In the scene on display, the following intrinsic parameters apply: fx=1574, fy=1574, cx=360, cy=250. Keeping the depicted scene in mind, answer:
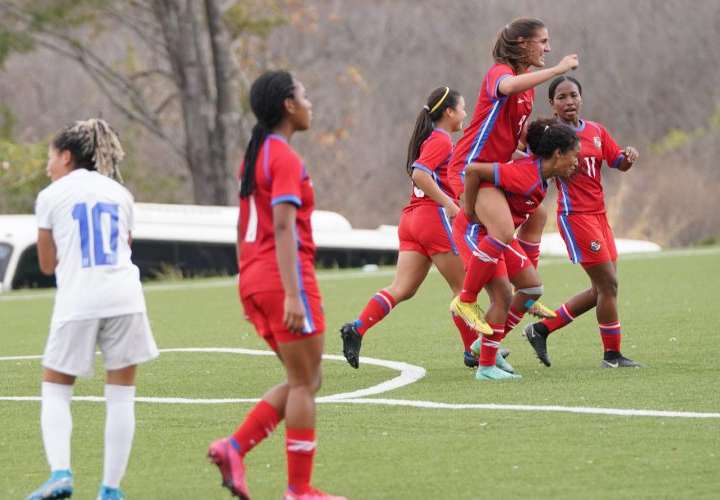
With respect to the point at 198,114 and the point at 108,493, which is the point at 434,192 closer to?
the point at 108,493

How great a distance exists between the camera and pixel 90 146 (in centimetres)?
680

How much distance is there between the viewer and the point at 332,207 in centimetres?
4006

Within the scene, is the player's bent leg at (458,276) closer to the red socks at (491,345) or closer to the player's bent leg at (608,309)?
the red socks at (491,345)

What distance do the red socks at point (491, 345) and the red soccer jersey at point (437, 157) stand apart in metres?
1.12

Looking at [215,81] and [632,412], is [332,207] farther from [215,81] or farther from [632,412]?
[632,412]

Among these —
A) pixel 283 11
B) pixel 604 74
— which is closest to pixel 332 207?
pixel 283 11

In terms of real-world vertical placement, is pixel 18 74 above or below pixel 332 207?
above

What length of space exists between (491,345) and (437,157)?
1368 millimetres

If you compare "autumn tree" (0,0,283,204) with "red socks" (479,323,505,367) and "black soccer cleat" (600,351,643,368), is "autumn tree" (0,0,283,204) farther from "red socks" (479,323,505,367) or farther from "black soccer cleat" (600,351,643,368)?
"red socks" (479,323,505,367)

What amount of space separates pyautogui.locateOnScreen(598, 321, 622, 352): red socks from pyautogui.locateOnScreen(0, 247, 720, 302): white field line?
38.7 ft

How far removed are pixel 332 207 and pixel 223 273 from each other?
573 inches

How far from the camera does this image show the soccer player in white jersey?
21.5 ft

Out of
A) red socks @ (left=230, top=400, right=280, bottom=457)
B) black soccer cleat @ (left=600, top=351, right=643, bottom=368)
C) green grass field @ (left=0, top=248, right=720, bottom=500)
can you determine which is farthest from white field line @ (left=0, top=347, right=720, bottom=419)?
red socks @ (left=230, top=400, right=280, bottom=457)

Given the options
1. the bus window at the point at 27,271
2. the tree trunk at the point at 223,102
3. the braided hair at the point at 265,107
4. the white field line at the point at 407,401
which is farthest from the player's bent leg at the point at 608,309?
the tree trunk at the point at 223,102
